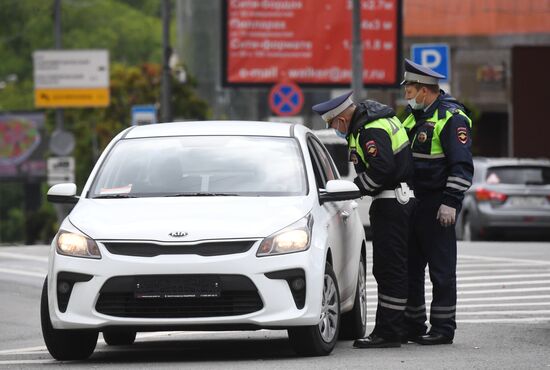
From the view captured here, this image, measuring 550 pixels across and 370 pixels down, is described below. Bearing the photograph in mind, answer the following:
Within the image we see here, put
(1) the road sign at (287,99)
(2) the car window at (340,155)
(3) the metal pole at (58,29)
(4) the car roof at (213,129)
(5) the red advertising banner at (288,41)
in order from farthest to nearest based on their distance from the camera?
(3) the metal pole at (58,29), (5) the red advertising banner at (288,41), (1) the road sign at (287,99), (2) the car window at (340,155), (4) the car roof at (213,129)

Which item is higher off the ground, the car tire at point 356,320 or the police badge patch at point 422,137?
the police badge patch at point 422,137

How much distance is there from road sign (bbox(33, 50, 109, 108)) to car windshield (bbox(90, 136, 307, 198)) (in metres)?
43.6

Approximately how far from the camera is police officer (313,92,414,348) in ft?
38.3

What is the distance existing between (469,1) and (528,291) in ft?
119

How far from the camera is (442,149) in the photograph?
1190 cm

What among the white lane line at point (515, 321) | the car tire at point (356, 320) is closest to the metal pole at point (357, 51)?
the white lane line at point (515, 321)

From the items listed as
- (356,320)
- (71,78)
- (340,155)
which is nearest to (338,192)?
(356,320)

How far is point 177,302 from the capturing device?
416 inches

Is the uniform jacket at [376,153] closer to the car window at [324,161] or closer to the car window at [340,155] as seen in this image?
the car window at [324,161]

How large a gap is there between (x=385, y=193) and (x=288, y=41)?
3107cm

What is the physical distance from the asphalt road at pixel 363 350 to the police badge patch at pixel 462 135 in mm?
1369

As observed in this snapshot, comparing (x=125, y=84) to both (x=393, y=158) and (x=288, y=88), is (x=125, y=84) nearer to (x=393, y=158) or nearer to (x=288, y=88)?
(x=288, y=88)

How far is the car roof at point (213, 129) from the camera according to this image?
39.4 ft

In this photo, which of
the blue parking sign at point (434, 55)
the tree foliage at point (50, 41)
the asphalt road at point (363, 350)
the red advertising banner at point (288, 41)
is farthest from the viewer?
the tree foliage at point (50, 41)
